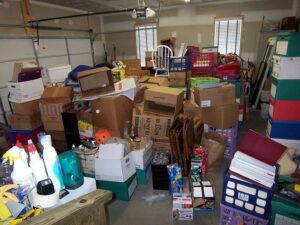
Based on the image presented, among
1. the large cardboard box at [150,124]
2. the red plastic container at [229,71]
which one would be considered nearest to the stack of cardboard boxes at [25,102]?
the large cardboard box at [150,124]

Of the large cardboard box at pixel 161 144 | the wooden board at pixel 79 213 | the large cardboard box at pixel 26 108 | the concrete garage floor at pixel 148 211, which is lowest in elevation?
the concrete garage floor at pixel 148 211

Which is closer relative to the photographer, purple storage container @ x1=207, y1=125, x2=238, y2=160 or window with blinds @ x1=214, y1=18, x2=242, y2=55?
purple storage container @ x1=207, y1=125, x2=238, y2=160

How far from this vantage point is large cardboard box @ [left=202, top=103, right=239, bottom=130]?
2.68 m

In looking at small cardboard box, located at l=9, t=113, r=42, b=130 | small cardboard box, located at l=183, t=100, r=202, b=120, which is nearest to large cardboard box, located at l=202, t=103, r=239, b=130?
small cardboard box, located at l=183, t=100, r=202, b=120

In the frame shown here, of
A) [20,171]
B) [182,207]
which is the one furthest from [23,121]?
[182,207]

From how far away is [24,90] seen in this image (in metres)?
3.08

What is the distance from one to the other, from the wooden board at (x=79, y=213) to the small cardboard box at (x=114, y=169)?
4.39ft

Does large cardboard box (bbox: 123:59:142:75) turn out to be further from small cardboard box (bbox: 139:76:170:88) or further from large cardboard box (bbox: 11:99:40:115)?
large cardboard box (bbox: 11:99:40:115)

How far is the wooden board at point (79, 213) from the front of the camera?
0.58 meters

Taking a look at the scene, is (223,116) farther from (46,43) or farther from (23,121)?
(46,43)

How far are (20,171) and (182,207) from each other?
4.61 ft

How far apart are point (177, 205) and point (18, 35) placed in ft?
16.1

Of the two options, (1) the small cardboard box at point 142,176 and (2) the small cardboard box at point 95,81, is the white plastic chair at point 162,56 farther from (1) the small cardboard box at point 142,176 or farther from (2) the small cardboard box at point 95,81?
(1) the small cardboard box at point 142,176

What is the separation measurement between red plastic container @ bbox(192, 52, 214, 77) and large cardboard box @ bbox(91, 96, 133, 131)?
178 cm
